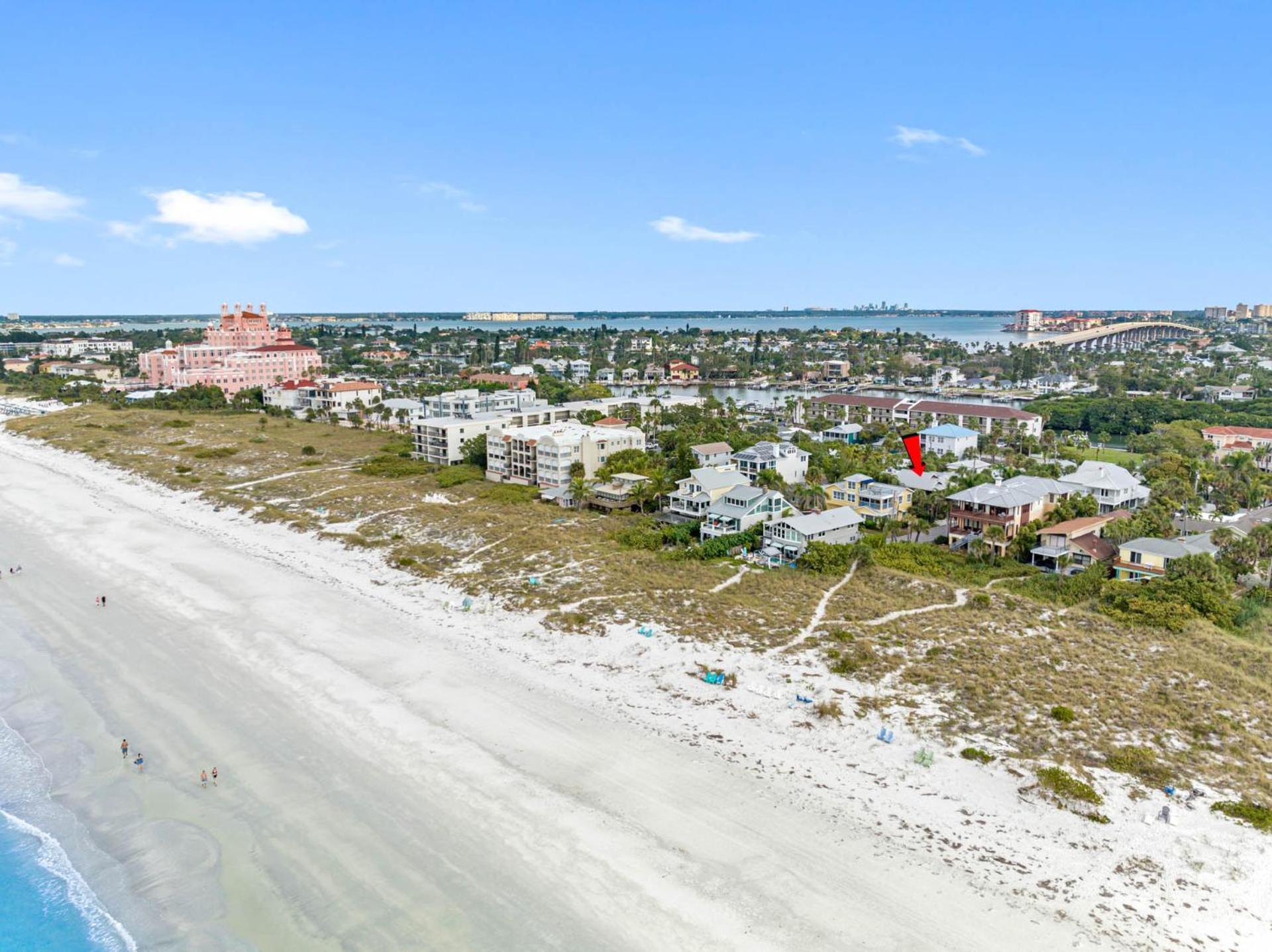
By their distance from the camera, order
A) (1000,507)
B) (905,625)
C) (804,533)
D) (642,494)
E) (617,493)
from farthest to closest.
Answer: (617,493)
(642,494)
(1000,507)
(804,533)
(905,625)

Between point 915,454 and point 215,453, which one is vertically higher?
point 915,454

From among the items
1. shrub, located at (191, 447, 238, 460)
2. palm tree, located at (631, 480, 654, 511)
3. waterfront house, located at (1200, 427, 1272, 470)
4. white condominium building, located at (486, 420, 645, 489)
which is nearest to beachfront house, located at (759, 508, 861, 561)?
palm tree, located at (631, 480, 654, 511)

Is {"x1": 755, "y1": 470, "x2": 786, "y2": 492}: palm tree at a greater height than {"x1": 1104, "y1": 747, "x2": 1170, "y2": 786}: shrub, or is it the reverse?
{"x1": 755, "y1": 470, "x2": 786, "y2": 492}: palm tree

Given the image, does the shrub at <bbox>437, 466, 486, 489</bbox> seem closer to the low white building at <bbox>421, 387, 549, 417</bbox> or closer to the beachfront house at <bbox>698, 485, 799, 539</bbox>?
the low white building at <bbox>421, 387, 549, 417</bbox>

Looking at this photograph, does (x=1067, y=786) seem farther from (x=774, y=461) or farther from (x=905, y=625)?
(x=774, y=461)

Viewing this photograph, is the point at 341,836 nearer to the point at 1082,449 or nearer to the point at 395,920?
the point at 395,920

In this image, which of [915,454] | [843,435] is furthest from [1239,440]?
[915,454]

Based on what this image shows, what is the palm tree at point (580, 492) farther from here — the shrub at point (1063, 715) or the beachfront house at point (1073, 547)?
the shrub at point (1063, 715)
